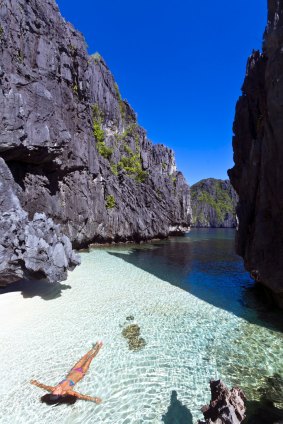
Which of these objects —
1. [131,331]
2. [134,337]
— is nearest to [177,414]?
[134,337]

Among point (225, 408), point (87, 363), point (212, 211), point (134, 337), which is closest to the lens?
point (225, 408)

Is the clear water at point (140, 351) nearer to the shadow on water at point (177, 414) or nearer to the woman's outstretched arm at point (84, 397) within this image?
the shadow on water at point (177, 414)

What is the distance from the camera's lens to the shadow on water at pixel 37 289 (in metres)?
17.2

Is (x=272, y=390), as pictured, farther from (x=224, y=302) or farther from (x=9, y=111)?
(x=9, y=111)

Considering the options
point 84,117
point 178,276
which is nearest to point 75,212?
point 84,117

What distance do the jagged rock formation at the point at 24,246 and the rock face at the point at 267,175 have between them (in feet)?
45.7

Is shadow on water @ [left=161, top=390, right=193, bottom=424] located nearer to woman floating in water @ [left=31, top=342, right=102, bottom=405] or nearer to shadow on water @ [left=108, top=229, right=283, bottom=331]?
woman floating in water @ [left=31, top=342, right=102, bottom=405]

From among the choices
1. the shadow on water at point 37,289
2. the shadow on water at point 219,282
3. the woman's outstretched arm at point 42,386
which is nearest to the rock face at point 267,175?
the shadow on water at point 219,282

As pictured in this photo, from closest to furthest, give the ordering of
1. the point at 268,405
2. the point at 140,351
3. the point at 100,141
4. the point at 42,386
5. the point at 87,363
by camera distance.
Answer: the point at 268,405 < the point at 42,386 < the point at 87,363 < the point at 140,351 < the point at 100,141

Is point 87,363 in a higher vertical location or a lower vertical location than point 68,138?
lower

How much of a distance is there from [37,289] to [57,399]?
11.5 meters

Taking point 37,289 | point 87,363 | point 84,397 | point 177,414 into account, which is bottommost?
point 177,414

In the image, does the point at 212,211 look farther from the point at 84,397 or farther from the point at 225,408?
the point at 225,408

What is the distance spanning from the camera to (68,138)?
27.5 metres
